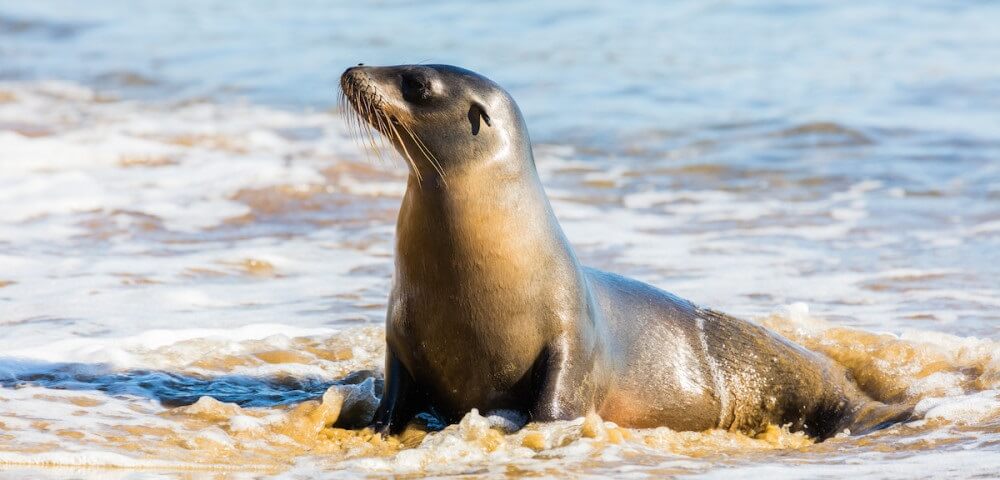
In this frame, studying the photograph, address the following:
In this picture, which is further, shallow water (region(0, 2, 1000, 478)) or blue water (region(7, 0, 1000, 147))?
blue water (region(7, 0, 1000, 147))

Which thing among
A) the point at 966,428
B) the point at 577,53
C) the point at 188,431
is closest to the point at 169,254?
the point at 188,431

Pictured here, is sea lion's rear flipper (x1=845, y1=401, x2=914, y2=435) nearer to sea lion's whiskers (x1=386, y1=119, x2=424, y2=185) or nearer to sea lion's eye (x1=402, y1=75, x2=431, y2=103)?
sea lion's whiskers (x1=386, y1=119, x2=424, y2=185)

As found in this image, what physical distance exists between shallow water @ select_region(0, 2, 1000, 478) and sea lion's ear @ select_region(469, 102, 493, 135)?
108 cm

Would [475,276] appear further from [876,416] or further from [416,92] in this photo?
[876,416]

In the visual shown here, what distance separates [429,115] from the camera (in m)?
5.25

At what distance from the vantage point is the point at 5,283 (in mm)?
8102

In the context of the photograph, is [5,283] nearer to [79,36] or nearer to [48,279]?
[48,279]

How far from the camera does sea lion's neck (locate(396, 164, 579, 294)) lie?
5180 millimetres

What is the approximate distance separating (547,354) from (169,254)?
15.1 ft

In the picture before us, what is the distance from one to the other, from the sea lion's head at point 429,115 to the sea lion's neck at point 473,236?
7cm

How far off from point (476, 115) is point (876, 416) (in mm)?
2228

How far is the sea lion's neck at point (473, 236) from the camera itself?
5.18 m

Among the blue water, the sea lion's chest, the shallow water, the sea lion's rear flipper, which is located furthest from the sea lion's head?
the blue water

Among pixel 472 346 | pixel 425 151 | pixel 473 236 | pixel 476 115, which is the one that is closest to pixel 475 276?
pixel 473 236
